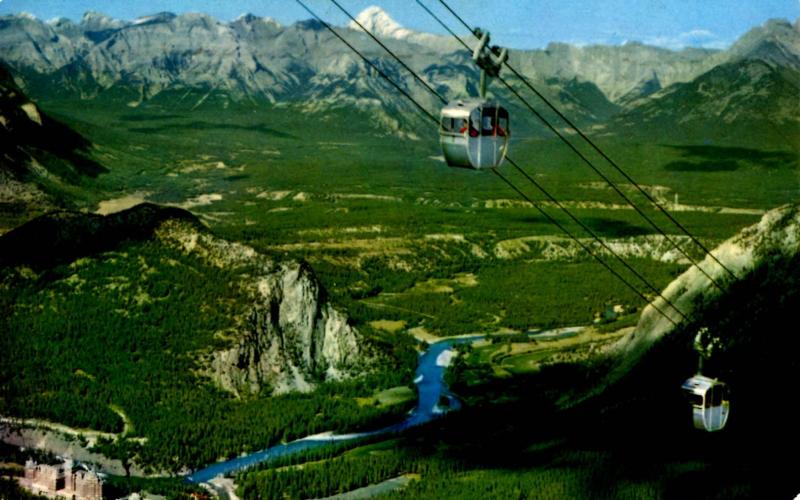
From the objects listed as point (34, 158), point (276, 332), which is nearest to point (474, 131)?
point (276, 332)

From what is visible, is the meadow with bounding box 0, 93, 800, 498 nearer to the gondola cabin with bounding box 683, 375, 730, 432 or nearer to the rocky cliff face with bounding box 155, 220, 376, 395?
the rocky cliff face with bounding box 155, 220, 376, 395

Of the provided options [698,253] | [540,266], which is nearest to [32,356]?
[540,266]

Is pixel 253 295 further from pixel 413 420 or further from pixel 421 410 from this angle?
pixel 413 420

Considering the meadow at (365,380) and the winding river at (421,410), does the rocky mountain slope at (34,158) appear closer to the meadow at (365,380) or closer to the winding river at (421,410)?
the meadow at (365,380)

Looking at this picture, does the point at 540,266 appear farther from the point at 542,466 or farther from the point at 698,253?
the point at 542,466

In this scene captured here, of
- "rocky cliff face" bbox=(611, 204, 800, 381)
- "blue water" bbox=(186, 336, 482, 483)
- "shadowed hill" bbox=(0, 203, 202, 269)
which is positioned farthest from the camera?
"shadowed hill" bbox=(0, 203, 202, 269)

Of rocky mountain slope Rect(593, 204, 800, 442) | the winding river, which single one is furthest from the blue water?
rocky mountain slope Rect(593, 204, 800, 442)

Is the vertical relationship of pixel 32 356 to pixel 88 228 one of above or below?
below
